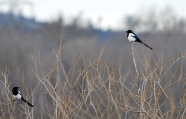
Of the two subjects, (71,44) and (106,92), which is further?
(71,44)

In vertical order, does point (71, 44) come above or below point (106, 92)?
below

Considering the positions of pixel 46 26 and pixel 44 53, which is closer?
pixel 44 53

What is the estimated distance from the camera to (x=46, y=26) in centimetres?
4116

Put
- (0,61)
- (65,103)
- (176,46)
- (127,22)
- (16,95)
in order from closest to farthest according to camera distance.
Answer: (65,103) → (16,95) → (0,61) → (176,46) → (127,22)

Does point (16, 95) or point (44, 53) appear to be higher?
point (16, 95)

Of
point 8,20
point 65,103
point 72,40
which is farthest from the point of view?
point 8,20

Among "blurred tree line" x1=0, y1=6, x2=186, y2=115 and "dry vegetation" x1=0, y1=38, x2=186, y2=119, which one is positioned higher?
"dry vegetation" x1=0, y1=38, x2=186, y2=119

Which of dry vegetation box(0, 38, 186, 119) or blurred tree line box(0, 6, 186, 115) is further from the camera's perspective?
blurred tree line box(0, 6, 186, 115)

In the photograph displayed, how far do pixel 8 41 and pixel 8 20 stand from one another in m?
17.1

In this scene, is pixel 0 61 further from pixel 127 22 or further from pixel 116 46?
pixel 127 22

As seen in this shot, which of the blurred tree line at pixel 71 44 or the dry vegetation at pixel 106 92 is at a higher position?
the dry vegetation at pixel 106 92

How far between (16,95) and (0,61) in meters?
26.1

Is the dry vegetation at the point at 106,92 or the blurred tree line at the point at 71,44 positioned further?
the blurred tree line at the point at 71,44

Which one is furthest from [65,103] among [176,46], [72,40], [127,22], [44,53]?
[127,22]
